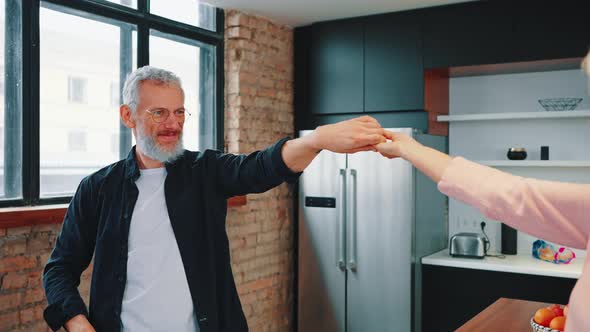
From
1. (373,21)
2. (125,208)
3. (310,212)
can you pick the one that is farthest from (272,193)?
(125,208)

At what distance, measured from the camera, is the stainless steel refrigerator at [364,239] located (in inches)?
159

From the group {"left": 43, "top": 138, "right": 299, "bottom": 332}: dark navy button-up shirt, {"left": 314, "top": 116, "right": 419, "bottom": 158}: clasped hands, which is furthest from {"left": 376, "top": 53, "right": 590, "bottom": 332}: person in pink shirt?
{"left": 43, "top": 138, "right": 299, "bottom": 332}: dark navy button-up shirt

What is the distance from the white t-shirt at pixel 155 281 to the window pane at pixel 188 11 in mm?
2138

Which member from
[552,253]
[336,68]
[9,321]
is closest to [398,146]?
[9,321]

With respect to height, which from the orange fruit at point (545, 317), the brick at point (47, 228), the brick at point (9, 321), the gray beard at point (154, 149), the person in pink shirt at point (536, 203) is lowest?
the brick at point (9, 321)

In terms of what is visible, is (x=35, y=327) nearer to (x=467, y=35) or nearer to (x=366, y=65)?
(x=366, y=65)

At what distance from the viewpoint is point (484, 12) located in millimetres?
3967

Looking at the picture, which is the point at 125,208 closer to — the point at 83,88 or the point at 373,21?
the point at 83,88

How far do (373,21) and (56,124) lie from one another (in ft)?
7.96

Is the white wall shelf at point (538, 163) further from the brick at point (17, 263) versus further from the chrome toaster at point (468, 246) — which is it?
the brick at point (17, 263)

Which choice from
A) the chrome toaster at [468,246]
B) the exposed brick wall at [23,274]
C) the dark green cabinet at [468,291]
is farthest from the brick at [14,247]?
the chrome toaster at [468,246]

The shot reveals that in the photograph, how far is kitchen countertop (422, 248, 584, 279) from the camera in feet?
11.9

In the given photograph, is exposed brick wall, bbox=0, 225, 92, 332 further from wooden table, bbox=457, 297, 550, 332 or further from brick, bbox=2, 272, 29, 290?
wooden table, bbox=457, 297, 550, 332

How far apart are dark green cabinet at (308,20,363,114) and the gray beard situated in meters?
2.62
